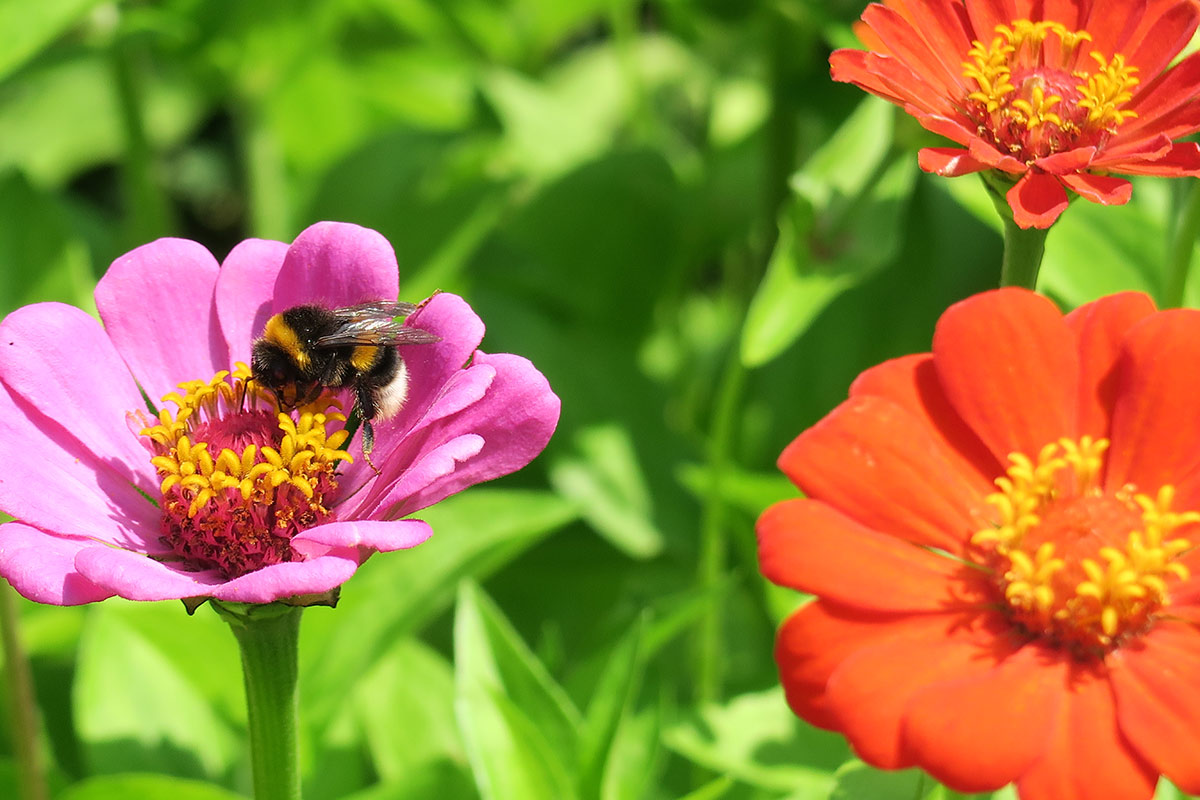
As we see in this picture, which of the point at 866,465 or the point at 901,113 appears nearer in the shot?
the point at 866,465

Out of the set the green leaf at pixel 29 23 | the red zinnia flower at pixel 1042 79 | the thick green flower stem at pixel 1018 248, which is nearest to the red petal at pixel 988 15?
the red zinnia flower at pixel 1042 79

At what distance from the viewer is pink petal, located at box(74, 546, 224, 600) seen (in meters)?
0.63

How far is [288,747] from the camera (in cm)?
77

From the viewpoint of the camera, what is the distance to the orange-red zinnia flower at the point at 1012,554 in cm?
63

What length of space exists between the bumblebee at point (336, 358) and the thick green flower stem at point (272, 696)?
0.42ft

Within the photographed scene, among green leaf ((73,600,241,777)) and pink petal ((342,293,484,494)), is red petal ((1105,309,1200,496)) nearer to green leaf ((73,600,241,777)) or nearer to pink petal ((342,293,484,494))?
pink petal ((342,293,484,494))

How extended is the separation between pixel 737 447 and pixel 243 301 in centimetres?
85

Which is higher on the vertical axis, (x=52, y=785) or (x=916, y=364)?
(x=916, y=364)

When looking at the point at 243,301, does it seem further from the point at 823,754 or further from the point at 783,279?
the point at 823,754

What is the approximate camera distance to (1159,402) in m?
0.75

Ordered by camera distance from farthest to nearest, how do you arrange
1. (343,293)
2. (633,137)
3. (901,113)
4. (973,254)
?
(633,137)
(973,254)
(901,113)
(343,293)

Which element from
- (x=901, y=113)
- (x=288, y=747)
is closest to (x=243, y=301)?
(x=288, y=747)

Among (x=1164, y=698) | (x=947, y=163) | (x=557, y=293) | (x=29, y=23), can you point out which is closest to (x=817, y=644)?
(x=1164, y=698)

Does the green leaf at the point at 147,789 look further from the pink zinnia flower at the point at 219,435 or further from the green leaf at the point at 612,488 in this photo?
the green leaf at the point at 612,488
